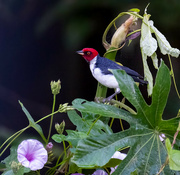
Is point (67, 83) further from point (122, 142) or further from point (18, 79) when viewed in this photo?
point (122, 142)

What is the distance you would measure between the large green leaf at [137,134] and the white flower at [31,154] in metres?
0.05

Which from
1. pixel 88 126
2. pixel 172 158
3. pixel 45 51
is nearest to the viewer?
pixel 172 158

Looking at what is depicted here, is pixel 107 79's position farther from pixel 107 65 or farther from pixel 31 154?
pixel 31 154

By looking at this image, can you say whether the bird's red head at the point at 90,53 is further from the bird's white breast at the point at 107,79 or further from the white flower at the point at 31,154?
the white flower at the point at 31,154

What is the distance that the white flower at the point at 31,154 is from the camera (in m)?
0.33

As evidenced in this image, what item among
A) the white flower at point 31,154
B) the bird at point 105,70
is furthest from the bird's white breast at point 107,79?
the white flower at point 31,154

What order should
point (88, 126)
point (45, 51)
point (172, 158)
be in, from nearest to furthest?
point (172, 158) < point (88, 126) < point (45, 51)

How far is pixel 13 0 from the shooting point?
72 cm

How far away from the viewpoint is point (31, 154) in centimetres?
34

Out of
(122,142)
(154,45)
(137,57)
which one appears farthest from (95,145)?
(137,57)

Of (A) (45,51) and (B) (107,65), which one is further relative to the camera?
(A) (45,51)

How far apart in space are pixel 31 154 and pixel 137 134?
0.39 feet

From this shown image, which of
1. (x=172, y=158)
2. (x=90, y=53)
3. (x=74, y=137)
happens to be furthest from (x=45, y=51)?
(x=172, y=158)

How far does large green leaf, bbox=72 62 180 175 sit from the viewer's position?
1.09 feet
